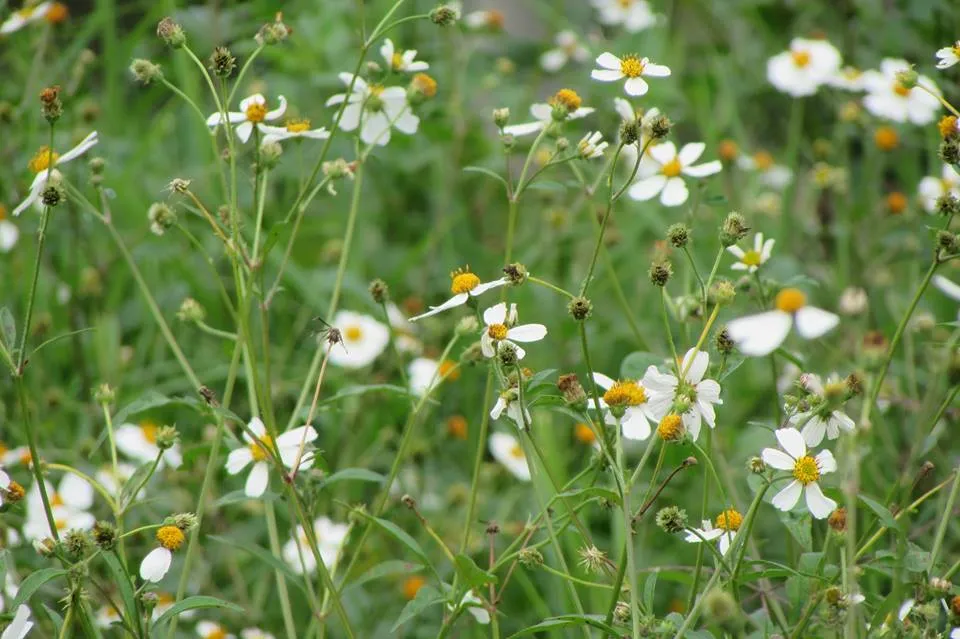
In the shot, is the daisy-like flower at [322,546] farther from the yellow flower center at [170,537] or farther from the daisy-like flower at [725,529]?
the daisy-like flower at [725,529]

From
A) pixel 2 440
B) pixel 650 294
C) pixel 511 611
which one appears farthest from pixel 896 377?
pixel 2 440

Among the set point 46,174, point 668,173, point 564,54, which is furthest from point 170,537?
point 564,54

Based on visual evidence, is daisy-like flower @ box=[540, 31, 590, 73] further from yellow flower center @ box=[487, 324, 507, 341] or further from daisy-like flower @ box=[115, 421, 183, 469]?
yellow flower center @ box=[487, 324, 507, 341]

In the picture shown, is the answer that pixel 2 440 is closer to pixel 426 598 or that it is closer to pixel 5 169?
pixel 5 169

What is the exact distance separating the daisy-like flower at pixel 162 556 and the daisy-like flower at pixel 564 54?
1.73 metres

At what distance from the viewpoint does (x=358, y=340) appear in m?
2.02

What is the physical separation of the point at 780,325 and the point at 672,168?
2.12 ft

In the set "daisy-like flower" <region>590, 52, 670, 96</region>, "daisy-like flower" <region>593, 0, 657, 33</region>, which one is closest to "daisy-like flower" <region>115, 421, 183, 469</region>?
"daisy-like flower" <region>590, 52, 670, 96</region>

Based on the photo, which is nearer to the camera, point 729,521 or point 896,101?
point 729,521

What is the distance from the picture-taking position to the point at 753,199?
7.54ft

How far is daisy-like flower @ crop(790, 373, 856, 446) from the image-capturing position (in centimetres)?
104

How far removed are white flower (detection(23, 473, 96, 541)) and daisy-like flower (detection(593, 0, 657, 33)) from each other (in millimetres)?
1670

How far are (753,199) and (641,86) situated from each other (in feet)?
3.92

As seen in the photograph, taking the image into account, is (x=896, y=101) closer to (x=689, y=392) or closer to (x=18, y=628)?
(x=689, y=392)
